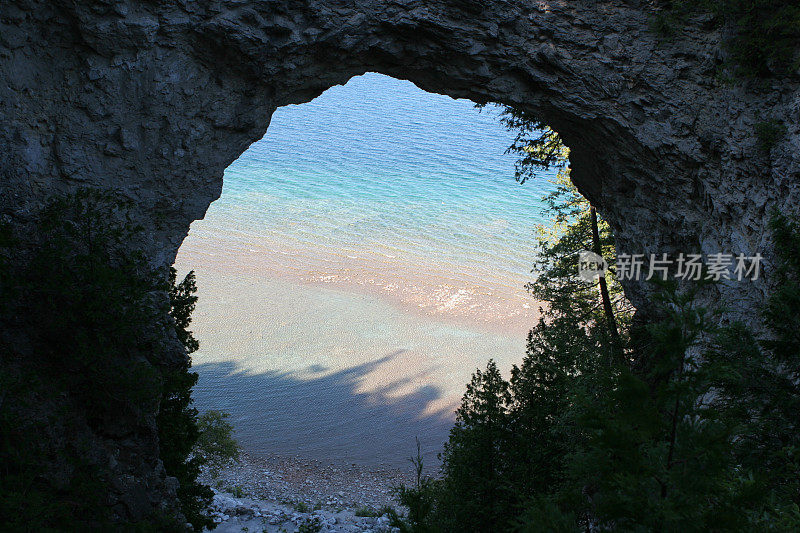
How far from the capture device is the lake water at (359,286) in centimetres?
1900

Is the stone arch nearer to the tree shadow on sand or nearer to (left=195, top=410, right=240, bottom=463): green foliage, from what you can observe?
(left=195, top=410, right=240, bottom=463): green foliage

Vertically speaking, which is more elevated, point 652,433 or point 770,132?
point 770,132

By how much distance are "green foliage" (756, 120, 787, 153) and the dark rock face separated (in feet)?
0.25

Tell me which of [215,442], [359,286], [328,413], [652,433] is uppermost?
[359,286]

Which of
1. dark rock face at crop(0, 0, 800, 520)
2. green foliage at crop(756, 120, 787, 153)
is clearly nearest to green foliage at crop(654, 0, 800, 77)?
dark rock face at crop(0, 0, 800, 520)

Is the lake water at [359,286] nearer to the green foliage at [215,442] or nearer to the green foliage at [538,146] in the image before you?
the green foliage at [215,442]

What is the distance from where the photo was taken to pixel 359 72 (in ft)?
31.9

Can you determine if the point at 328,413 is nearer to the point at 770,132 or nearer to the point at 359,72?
the point at 359,72

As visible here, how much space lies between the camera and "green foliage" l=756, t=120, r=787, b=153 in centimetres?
839

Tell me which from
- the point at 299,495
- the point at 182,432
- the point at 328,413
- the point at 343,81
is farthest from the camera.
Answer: the point at 328,413

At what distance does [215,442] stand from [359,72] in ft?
35.3

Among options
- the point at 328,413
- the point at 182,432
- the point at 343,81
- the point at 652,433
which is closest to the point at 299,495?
the point at 328,413

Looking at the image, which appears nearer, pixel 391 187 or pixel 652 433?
pixel 652 433

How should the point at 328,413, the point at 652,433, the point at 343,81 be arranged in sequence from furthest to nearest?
the point at 328,413 → the point at 343,81 → the point at 652,433
